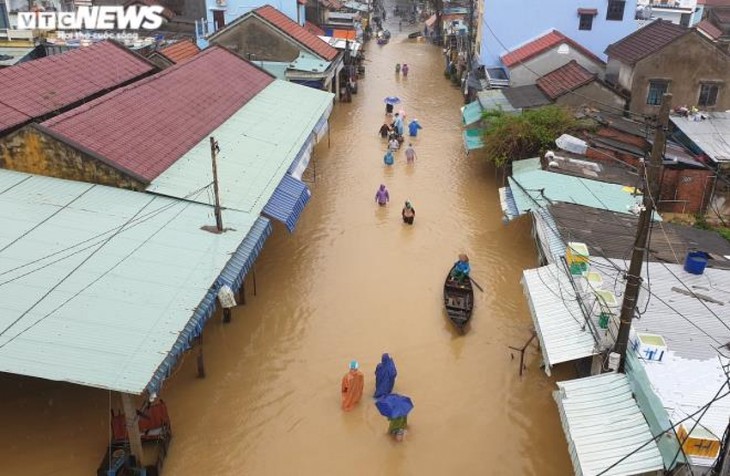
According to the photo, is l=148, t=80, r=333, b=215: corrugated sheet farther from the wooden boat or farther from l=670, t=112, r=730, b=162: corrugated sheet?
l=670, t=112, r=730, b=162: corrugated sheet

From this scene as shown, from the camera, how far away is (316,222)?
2216 centimetres

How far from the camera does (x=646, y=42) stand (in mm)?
26703

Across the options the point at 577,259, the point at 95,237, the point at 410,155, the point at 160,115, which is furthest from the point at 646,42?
the point at 95,237

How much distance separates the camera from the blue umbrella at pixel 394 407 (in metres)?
12.1

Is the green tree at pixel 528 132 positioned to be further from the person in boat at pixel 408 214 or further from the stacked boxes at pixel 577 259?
the stacked boxes at pixel 577 259

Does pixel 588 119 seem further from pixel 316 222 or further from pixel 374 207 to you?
pixel 316 222

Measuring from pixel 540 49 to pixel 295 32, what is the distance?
41.9 feet

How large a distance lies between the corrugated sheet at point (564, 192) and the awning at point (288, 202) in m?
6.22

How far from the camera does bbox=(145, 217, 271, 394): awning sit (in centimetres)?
1019

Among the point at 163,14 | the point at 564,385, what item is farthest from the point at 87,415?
the point at 163,14

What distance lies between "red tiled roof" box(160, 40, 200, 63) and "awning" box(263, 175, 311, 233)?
14.4m

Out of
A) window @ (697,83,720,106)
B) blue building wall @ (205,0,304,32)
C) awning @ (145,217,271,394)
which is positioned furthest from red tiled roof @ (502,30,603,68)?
awning @ (145,217,271,394)

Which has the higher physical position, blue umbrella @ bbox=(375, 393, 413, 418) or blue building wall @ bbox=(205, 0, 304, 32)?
blue building wall @ bbox=(205, 0, 304, 32)

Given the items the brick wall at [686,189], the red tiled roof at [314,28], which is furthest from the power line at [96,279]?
the red tiled roof at [314,28]
